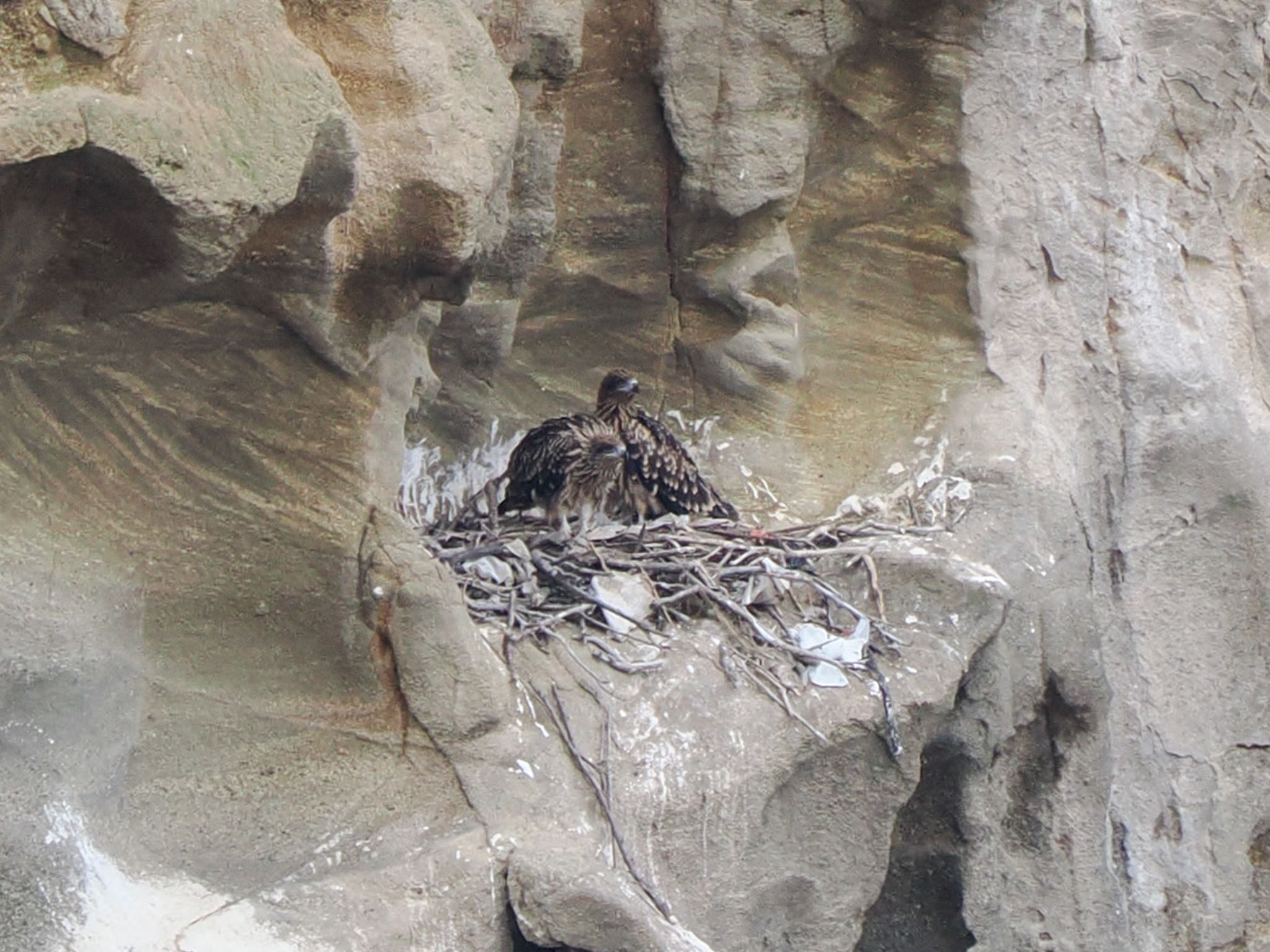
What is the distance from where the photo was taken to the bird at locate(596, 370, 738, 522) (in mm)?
5102

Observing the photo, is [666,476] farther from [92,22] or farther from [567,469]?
[92,22]

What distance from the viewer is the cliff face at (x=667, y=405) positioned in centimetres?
326

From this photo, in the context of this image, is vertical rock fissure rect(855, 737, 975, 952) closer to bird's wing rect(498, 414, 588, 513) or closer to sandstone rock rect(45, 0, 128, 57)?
bird's wing rect(498, 414, 588, 513)

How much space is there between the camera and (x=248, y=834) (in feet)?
11.4

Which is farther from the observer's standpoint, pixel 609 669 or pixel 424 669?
pixel 609 669

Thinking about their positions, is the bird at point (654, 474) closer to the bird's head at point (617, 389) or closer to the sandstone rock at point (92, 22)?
the bird's head at point (617, 389)

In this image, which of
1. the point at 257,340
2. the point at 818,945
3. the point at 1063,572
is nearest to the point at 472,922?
the point at 257,340

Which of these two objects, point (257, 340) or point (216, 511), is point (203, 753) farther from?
point (257, 340)

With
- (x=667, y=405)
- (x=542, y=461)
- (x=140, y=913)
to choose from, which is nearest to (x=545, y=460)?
(x=542, y=461)

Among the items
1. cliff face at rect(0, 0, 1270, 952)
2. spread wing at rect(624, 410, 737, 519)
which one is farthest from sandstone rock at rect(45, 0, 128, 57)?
spread wing at rect(624, 410, 737, 519)

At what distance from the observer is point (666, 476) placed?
5.12 m

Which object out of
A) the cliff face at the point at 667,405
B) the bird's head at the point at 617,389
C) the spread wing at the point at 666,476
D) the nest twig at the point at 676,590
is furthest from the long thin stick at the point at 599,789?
the bird's head at the point at 617,389

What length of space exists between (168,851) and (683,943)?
0.89m

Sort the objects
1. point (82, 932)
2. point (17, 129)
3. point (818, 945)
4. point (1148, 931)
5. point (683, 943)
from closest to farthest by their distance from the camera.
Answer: point (17, 129), point (82, 932), point (683, 943), point (818, 945), point (1148, 931)
